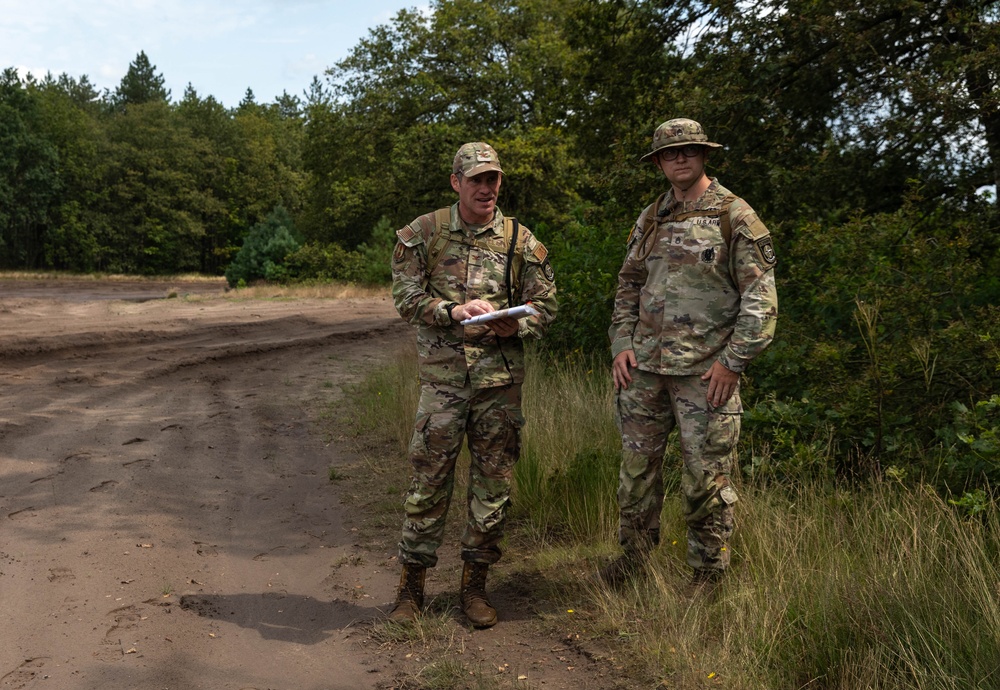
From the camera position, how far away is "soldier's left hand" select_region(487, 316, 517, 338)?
4.34 m

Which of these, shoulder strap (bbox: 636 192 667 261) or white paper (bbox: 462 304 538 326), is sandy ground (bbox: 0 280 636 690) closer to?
white paper (bbox: 462 304 538 326)

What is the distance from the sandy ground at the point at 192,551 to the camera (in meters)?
4.08

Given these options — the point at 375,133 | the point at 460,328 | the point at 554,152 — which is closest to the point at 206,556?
the point at 460,328

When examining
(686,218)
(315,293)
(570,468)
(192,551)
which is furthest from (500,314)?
(315,293)

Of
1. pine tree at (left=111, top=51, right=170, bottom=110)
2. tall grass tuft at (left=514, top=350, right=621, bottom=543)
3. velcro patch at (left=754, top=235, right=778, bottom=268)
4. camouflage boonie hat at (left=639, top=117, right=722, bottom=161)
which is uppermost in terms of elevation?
pine tree at (left=111, top=51, right=170, bottom=110)

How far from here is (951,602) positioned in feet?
11.4

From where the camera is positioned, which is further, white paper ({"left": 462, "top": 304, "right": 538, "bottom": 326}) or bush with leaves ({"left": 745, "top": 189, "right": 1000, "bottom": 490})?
bush with leaves ({"left": 745, "top": 189, "right": 1000, "bottom": 490})

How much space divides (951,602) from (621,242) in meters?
6.76

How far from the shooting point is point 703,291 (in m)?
4.14

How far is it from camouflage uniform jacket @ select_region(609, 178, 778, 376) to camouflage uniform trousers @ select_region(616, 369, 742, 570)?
0.45 feet

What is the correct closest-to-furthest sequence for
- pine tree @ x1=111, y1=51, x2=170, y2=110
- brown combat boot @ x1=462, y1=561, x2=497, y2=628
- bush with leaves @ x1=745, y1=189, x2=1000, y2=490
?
brown combat boot @ x1=462, y1=561, x2=497, y2=628, bush with leaves @ x1=745, y1=189, x2=1000, y2=490, pine tree @ x1=111, y1=51, x2=170, y2=110

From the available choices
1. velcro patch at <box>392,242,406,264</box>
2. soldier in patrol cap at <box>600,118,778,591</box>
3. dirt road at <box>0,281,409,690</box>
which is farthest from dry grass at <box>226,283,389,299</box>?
soldier in patrol cap at <box>600,118,778,591</box>

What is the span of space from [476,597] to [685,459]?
4.21 ft

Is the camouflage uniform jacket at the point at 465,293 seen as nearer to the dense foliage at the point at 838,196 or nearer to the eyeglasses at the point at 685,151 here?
the eyeglasses at the point at 685,151
